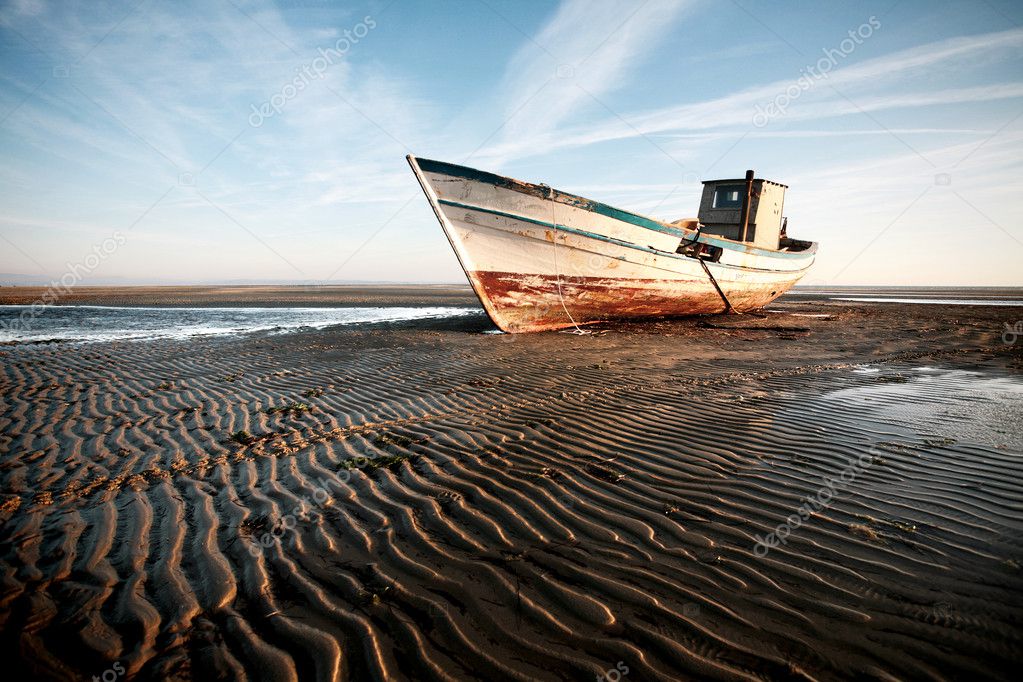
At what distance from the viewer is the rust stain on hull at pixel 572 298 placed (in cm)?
1319

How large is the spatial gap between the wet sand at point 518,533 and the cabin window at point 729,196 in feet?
42.1

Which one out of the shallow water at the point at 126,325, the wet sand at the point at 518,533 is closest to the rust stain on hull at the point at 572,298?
the wet sand at the point at 518,533

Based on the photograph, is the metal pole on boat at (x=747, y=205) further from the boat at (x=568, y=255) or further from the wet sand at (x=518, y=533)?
the wet sand at (x=518, y=533)

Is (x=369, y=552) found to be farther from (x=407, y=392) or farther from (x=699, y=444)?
(x=407, y=392)

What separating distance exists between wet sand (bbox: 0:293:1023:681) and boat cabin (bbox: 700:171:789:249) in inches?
486

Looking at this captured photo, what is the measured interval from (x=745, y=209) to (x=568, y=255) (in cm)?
977

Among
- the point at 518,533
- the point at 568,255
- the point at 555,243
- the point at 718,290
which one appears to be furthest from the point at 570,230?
the point at 518,533

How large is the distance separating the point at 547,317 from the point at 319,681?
12.6 meters

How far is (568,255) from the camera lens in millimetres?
12906

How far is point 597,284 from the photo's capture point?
1379 centimetres

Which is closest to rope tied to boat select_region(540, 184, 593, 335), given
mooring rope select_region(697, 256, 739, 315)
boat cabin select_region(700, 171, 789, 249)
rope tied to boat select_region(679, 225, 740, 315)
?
rope tied to boat select_region(679, 225, 740, 315)

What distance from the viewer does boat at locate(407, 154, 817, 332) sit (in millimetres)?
11930

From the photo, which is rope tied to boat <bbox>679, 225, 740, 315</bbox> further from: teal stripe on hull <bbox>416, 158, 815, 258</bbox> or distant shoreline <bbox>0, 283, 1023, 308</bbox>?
distant shoreline <bbox>0, 283, 1023, 308</bbox>

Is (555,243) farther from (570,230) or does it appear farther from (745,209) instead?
(745,209)
